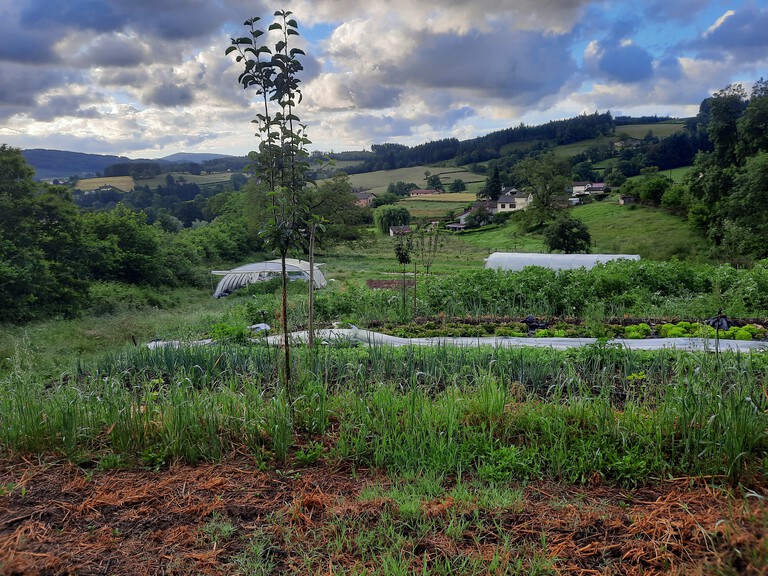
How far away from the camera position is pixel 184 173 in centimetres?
8375

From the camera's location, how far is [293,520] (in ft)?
8.29

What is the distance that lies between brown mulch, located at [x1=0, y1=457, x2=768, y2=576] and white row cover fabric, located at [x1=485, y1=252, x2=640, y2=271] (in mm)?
16835

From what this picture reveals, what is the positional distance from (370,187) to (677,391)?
6913 centimetres

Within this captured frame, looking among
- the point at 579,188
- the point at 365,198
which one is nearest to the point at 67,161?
the point at 365,198

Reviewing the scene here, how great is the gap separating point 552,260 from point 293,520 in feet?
62.1

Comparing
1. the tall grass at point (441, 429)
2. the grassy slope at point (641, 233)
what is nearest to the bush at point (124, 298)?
the tall grass at point (441, 429)

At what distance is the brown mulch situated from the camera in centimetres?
216

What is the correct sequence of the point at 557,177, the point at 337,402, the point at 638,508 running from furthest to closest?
1. the point at 557,177
2. the point at 337,402
3. the point at 638,508

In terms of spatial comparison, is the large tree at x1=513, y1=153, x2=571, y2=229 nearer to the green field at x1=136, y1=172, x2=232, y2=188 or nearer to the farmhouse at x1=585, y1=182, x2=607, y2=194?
the farmhouse at x1=585, y1=182, x2=607, y2=194

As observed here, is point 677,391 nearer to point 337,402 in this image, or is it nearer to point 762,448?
point 762,448

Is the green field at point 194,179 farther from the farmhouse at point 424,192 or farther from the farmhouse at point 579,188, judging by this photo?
the farmhouse at point 579,188

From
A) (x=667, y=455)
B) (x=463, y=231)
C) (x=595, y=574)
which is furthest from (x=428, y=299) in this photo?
(x=463, y=231)

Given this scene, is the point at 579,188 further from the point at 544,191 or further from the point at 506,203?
the point at 544,191

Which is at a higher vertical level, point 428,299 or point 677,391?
point 677,391
